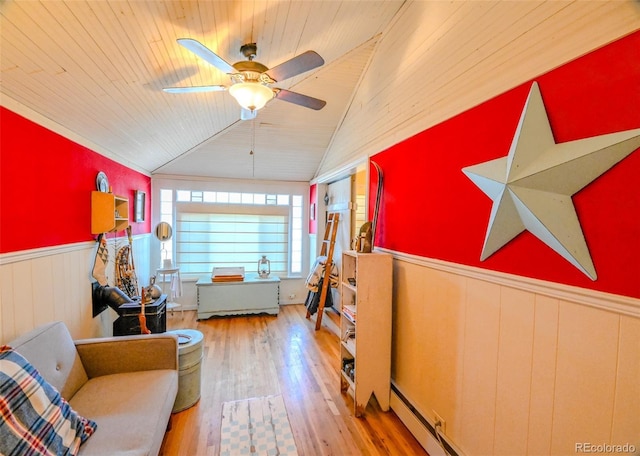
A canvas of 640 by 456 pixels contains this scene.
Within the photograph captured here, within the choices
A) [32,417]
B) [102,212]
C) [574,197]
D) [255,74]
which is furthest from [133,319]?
[574,197]

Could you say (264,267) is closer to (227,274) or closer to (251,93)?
(227,274)

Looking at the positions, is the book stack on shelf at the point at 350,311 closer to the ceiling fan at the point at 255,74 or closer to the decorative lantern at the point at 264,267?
the ceiling fan at the point at 255,74

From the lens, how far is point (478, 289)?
157 cm

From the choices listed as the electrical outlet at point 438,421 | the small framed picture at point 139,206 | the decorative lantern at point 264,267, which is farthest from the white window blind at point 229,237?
the electrical outlet at point 438,421

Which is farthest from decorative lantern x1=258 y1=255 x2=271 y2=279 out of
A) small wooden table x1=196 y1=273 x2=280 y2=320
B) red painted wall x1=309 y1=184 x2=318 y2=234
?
red painted wall x1=309 y1=184 x2=318 y2=234

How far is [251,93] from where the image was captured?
69.5 inches

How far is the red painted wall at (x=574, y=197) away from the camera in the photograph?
971mm

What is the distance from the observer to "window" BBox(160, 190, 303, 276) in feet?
15.5

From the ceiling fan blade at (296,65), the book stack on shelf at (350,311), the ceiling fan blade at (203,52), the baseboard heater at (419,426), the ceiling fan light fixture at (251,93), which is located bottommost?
the baseboard heater at (419,426)

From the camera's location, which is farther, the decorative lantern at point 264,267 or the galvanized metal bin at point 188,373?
the decorative lantern at point 264,267

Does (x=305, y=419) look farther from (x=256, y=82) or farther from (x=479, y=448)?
(x=256, y=82)

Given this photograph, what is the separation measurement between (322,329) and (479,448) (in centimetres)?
263

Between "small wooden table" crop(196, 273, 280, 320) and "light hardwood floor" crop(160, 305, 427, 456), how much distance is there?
0.88ft

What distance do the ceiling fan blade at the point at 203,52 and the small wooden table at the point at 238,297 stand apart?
10.9 ft
